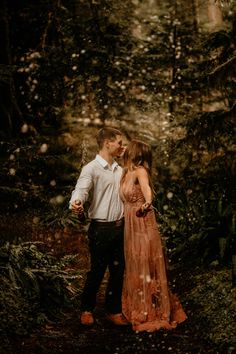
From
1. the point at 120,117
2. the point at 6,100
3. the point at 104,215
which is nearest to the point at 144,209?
the point at 104,215

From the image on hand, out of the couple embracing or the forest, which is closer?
the couple embracing

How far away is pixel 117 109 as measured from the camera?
500 inches

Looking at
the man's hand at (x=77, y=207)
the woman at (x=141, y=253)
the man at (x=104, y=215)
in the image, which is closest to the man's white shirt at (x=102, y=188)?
the man at (x=104, y=215)

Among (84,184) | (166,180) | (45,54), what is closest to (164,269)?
(84,184)

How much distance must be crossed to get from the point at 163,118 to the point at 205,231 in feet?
16.9

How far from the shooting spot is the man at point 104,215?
5.58 m

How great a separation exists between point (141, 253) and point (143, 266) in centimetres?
16

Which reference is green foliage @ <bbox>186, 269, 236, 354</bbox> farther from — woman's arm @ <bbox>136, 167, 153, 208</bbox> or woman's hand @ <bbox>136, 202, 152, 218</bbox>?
woman's arm @ <bbox>136, 167, 153, 208</bbox>

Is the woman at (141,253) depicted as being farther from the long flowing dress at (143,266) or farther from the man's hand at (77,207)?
the man's hand at (77,207)

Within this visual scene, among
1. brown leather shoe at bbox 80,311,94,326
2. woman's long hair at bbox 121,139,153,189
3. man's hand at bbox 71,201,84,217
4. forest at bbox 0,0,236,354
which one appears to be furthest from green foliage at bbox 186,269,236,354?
man's hand at bbox 71,201,84,217

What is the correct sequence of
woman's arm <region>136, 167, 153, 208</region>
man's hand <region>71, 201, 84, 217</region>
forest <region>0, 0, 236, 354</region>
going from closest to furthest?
1. man's hand <region>71, 201, 84, 217</region>
2. woman's arm <region>136, 167, 153, 208</region>
3. forest <region>0, 0, 236, 354</region>

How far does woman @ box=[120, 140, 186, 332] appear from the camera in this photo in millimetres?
5676

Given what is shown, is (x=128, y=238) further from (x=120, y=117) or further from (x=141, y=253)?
(x=120, y=117)

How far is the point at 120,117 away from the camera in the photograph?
41.8 ft
